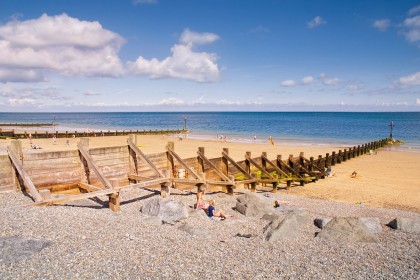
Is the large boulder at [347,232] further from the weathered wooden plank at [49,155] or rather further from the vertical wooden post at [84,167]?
the weathered wooden plank at [49,155]

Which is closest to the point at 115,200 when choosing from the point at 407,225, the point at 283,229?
the point at 283,229

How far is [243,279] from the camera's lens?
22.0 ft

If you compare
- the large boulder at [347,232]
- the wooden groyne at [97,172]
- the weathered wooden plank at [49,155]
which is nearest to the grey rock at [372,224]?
the large boulder at [347,232]

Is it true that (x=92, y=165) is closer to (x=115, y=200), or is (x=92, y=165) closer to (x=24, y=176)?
(x=115, y=200)

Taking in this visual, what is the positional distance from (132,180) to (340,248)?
875cm

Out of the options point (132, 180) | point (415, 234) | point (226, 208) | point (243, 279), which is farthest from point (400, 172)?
point (243, 279)

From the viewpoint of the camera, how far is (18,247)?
6.74 m

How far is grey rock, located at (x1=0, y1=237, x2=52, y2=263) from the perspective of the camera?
21.1 feet

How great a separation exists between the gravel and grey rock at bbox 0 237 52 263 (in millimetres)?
56

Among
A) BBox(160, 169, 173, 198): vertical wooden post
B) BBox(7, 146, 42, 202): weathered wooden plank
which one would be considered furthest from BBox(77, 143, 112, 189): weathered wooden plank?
BBox(160, 169, 173, 198): vertical wooden post

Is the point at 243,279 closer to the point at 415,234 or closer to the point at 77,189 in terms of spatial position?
the point at 415,234

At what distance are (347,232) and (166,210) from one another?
5.78 metres

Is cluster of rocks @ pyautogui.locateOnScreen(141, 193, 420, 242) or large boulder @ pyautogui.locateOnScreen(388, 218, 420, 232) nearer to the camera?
cluster of rocks @ pyautogui.locateOnScreen(141, 193, 420, 242)

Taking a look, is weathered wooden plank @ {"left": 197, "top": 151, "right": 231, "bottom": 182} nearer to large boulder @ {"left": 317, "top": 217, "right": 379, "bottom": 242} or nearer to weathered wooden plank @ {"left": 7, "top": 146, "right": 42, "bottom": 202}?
large boulder @ {"left": 317, "top": 217, "right": 379, "bottom": 242}
